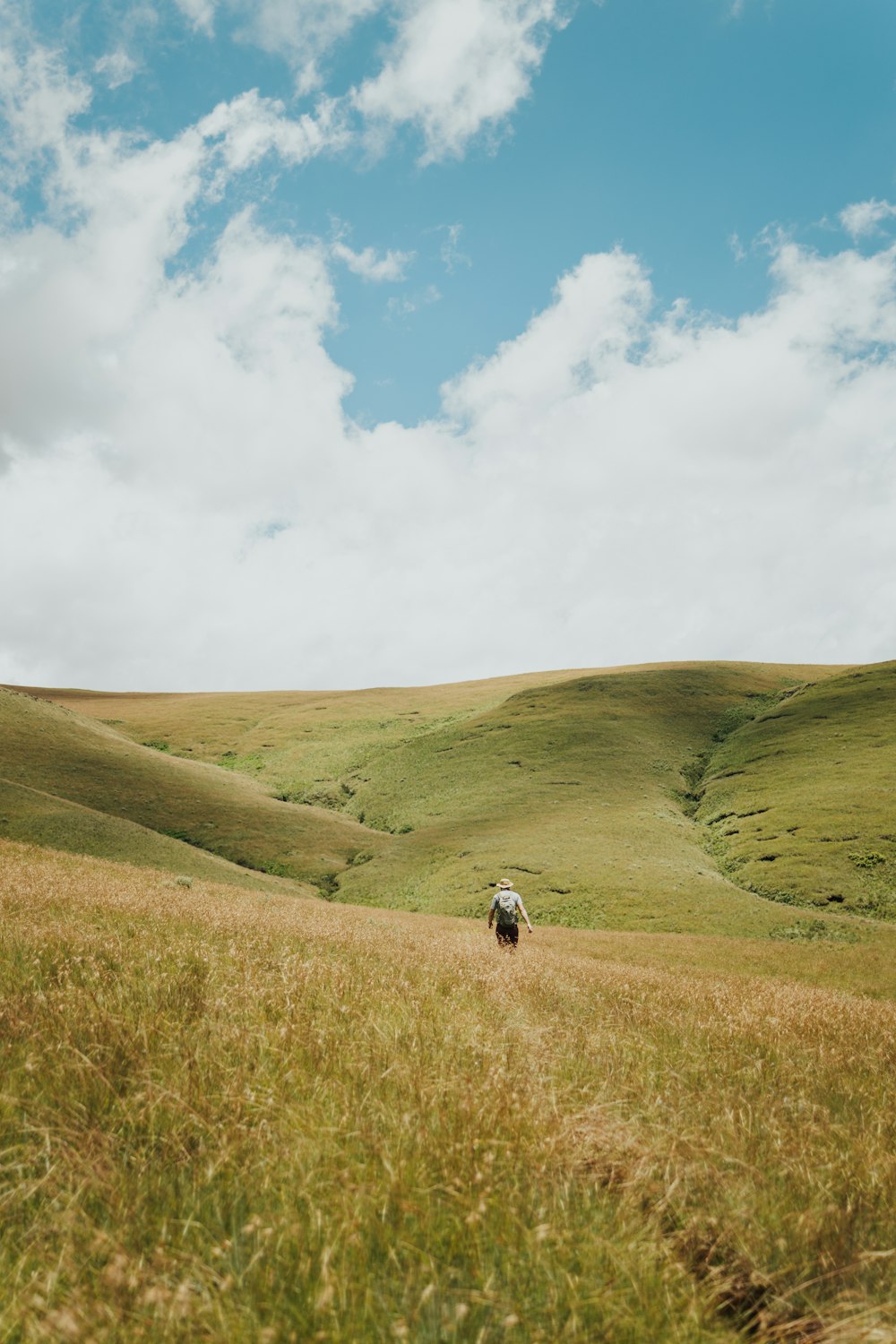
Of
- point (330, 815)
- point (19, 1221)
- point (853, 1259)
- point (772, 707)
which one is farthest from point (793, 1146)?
point (772, 707)

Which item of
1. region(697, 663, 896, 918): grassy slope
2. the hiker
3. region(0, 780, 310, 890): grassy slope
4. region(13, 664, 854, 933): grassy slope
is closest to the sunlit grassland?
the hiker

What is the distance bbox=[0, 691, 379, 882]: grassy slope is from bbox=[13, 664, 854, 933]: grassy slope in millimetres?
4733

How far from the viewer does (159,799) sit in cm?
6100

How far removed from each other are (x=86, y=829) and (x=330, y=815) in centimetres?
3057

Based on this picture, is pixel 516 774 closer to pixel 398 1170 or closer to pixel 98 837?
pixel 98 837

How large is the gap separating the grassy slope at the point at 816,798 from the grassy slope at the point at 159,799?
30596mm

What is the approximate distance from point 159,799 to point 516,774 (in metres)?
33.5

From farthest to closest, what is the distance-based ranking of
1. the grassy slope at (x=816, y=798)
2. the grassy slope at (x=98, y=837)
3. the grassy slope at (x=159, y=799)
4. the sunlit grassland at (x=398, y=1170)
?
the grassy slope at (x=159, y=799), the grassy slope at (x=816, y=798), the grassy slope at (x=98, y=837), the sunlit grassland at (x=398, y=1170)

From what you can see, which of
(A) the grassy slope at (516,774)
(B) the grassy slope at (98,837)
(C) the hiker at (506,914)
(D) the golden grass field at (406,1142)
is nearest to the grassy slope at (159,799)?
(B) the grassy slope at (98,837)

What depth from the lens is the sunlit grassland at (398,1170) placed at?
90.4 inches

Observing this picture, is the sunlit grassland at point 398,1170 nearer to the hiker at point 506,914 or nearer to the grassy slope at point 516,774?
the hiker at point 506,914

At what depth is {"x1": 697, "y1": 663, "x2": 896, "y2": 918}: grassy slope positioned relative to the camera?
44.1 metres

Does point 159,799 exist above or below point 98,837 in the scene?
above

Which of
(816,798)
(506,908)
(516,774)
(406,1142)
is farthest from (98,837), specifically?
(816,798)
